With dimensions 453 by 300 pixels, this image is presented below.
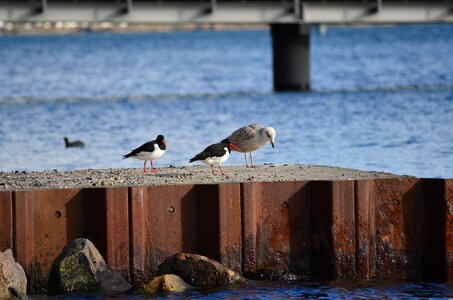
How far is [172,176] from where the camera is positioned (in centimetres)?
2119

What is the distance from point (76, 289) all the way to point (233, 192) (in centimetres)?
262

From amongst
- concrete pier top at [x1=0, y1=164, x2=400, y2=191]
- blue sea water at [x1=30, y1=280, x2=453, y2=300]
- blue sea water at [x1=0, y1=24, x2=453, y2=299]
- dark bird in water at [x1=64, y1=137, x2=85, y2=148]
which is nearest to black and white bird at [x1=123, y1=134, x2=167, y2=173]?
concrete pier top at [x1=0, y1=164, x2=400, y2=191]

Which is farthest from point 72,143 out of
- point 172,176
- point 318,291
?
point 318,291

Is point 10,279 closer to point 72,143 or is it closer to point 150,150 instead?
point 150,150

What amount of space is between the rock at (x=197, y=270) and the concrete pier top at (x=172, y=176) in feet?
4.95

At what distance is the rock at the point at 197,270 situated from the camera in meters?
18.4

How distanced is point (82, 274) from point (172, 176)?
3433 millimetres

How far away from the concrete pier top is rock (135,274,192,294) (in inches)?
72.4

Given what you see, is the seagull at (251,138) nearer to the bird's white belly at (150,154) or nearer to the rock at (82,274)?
the bird's white belly at (150,154)

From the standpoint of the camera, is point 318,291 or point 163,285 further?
point 318,291

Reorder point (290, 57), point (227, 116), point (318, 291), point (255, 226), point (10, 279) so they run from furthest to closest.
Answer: point (290, 57), point (227, 116), point (255, 226), point (318, 291), point (10, 279)

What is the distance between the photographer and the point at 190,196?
19.0m

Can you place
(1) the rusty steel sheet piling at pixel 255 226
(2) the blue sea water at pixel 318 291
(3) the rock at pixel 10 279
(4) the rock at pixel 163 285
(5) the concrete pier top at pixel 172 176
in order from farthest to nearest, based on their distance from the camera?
(5) the concrete pier top at pixel 172 176 → (1) the rusty steel sheet piling at pixel 255 226 → (2) the blue sea water at pixel 318 291 → (4) the rock at pixel 163 285 → (3) the rock at pixel 10 279

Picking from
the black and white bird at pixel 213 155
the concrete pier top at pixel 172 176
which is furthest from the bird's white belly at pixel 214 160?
the concrete pier top at pixel 172 176
